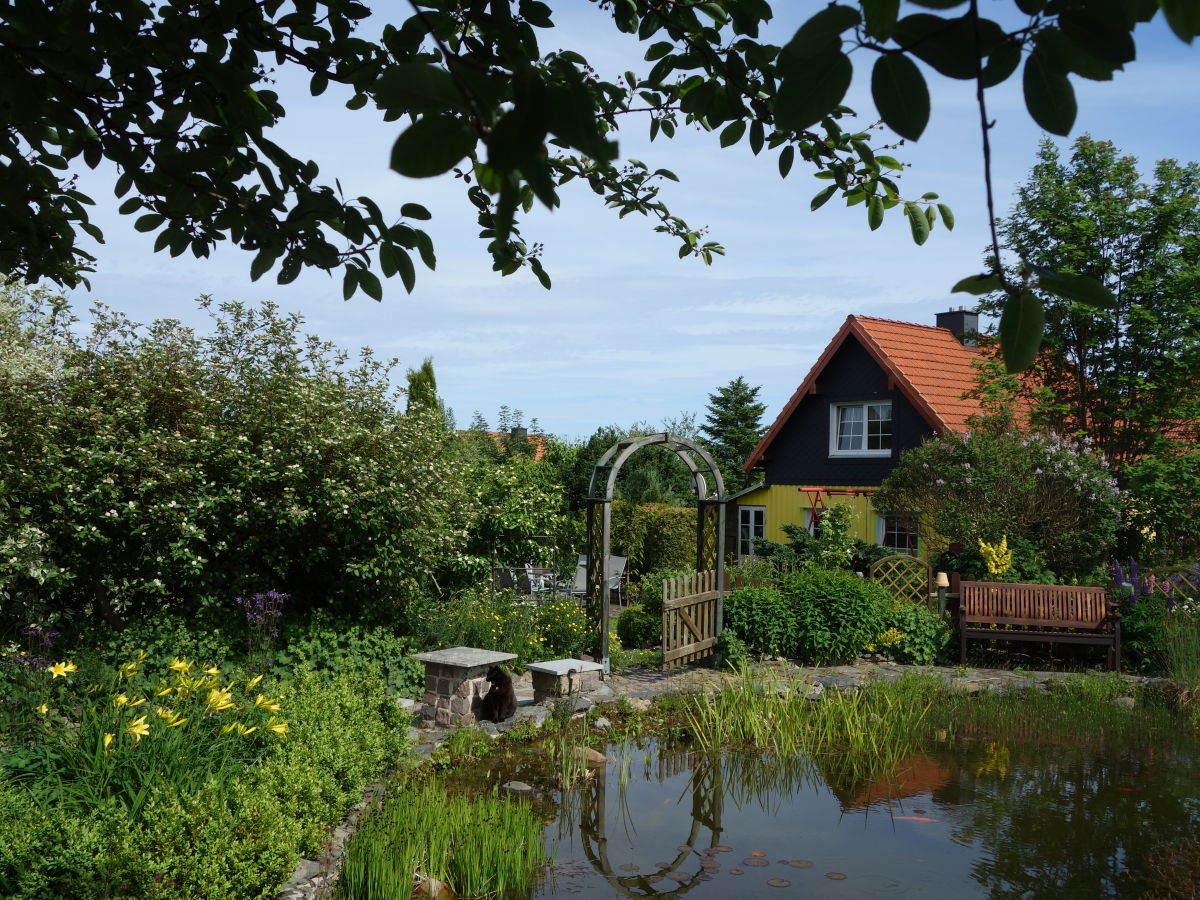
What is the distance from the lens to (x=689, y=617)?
9.62 m

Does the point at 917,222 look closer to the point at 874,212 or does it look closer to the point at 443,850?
the point at 874,212

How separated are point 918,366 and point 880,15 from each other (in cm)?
1805

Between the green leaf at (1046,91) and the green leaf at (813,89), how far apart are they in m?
0.24

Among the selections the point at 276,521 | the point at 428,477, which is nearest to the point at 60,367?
the point at 276,521

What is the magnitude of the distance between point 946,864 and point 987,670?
215 inches

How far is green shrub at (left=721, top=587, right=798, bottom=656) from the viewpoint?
9734mm

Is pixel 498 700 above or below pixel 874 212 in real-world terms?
below

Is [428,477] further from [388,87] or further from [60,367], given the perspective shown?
[388,87]

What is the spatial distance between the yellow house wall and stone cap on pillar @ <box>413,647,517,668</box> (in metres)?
11.6

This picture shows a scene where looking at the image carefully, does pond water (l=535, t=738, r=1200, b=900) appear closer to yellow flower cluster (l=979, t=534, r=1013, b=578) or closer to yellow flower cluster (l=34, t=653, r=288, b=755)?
yellow flower cluster (l=34, t=653, r=288, b=755)

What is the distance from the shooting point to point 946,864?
4.81m

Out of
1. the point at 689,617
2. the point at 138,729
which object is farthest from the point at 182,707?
the point at 689,617

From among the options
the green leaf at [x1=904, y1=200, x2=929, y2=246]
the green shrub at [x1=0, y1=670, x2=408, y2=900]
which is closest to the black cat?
the green shrub at [x1=0, y1=670, x2=408, y2=900]

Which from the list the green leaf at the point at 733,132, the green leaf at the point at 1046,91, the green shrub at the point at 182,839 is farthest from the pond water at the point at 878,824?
the green leaf at the point at 1046,91
